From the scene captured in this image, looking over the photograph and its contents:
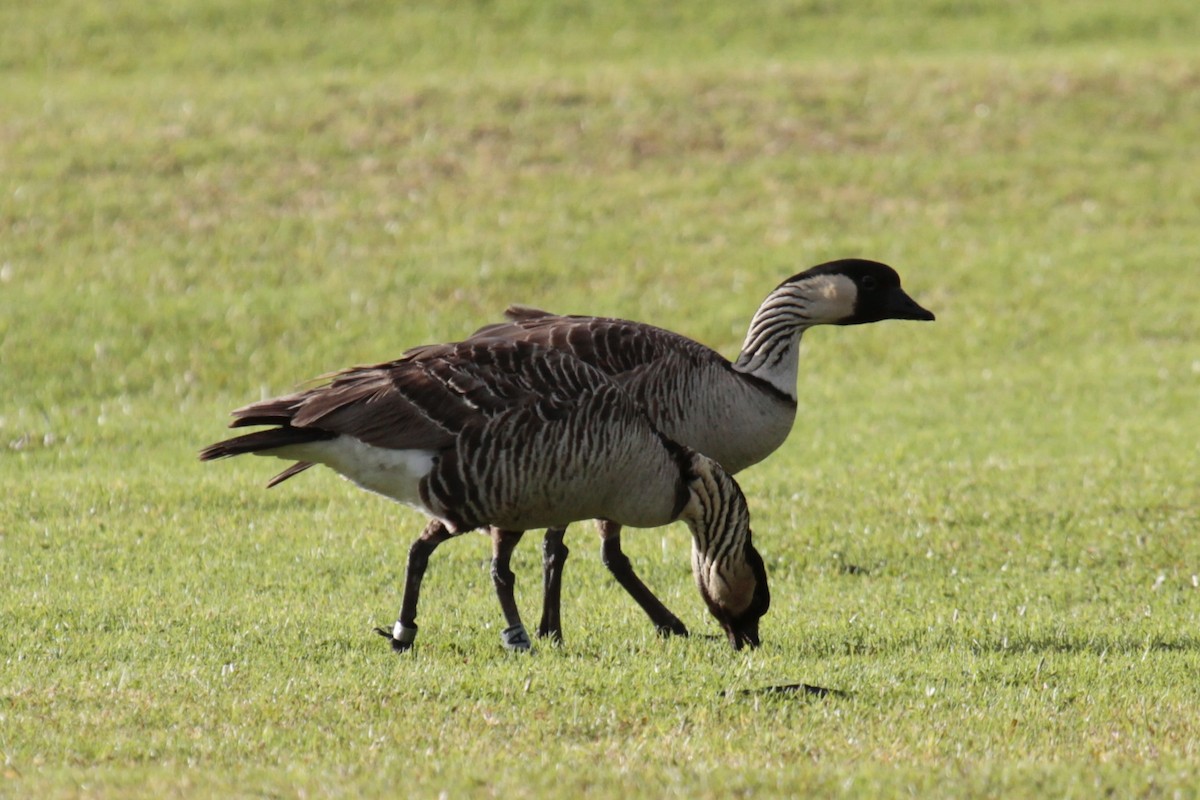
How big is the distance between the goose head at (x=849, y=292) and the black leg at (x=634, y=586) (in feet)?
5.81

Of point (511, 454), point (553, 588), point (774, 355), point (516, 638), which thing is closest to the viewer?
point (511, 454)

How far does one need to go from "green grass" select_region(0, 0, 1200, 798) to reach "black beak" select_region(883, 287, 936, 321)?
71.1 inches

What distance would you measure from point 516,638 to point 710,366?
185 centimetres

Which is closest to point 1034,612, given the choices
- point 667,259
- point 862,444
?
point 862,444

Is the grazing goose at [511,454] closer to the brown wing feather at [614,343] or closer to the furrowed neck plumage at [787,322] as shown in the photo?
the brown wing feather at [614,343]

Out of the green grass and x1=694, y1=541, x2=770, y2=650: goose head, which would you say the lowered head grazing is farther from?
the green grass

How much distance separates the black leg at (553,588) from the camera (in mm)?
8906

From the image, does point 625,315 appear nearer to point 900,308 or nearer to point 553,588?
point 900,308

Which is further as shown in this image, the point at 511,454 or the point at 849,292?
the point at 849,292

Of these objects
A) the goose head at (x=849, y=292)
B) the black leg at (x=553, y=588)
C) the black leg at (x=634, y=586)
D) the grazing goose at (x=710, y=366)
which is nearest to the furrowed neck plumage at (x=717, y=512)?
the grazing goose at (x=710, y=366)

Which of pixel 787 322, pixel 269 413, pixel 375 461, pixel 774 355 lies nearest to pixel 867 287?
pixel 787 322

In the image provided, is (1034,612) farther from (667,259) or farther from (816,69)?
(816,69)

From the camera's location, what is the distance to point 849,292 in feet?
31.4

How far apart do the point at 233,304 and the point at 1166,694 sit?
527 inches
